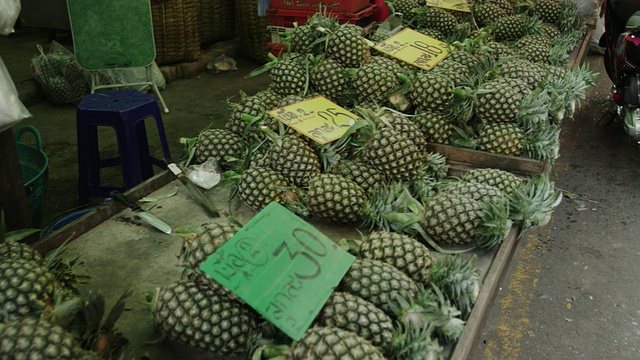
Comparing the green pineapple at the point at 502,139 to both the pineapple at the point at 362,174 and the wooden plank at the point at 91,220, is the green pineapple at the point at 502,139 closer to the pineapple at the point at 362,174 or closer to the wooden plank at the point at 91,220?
the pineapple at the point at 362,174

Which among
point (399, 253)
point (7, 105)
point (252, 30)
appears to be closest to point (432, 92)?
point (399, 253)

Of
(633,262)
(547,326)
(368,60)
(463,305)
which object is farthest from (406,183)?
(633,262)

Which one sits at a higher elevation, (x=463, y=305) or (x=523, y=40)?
(x=523, y=40)

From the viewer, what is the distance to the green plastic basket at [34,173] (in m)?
2.79

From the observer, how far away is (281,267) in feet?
4.64

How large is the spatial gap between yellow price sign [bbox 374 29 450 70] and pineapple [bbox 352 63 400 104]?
368 millimetres

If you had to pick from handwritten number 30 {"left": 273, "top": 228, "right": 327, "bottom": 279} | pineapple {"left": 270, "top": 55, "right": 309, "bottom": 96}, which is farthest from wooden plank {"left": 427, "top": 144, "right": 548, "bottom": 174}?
handwritten number 30 {"left": 273, "top": 228, "right": 327, "bottom": 279}

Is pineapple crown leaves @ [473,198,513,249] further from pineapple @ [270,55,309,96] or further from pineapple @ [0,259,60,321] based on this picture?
pineapple @ [0,259,60,321]

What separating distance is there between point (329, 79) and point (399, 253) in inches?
49.2

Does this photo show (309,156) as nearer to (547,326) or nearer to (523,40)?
(547,326)

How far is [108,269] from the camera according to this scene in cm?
181

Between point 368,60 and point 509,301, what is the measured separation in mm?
1773

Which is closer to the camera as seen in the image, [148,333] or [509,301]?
[148,333]

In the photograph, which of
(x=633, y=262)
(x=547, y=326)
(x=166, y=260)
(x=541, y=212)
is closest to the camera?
(x=166, y=260)
